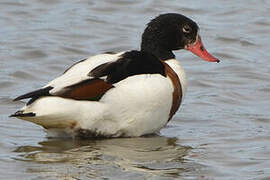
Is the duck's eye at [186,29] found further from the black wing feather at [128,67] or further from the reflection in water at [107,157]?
the reflection in water at [107,157]

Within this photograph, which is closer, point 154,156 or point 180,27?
point 154,156

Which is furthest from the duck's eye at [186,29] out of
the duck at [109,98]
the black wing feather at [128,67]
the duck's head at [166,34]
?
the black wing feather at [128,67]

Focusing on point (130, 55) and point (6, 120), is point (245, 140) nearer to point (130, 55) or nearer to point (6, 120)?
point (130, 55)

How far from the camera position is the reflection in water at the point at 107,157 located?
727 cm

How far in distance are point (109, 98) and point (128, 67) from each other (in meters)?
0.35

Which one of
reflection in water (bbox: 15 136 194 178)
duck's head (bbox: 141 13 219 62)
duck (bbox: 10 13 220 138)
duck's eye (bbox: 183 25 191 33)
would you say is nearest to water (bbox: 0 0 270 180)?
reflection in water (bbox: 15 136 194 178)

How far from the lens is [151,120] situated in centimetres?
852

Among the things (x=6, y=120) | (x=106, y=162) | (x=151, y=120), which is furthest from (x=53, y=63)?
(x=106, y=162)

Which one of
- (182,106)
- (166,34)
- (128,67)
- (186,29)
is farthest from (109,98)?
(182,106)

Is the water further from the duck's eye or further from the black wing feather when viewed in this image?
the duck's eye

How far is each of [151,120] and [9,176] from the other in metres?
1.87

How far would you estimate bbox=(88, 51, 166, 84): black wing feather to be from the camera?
816cm

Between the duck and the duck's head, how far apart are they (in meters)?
0.46

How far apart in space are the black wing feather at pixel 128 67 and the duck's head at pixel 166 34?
0.65 meters
